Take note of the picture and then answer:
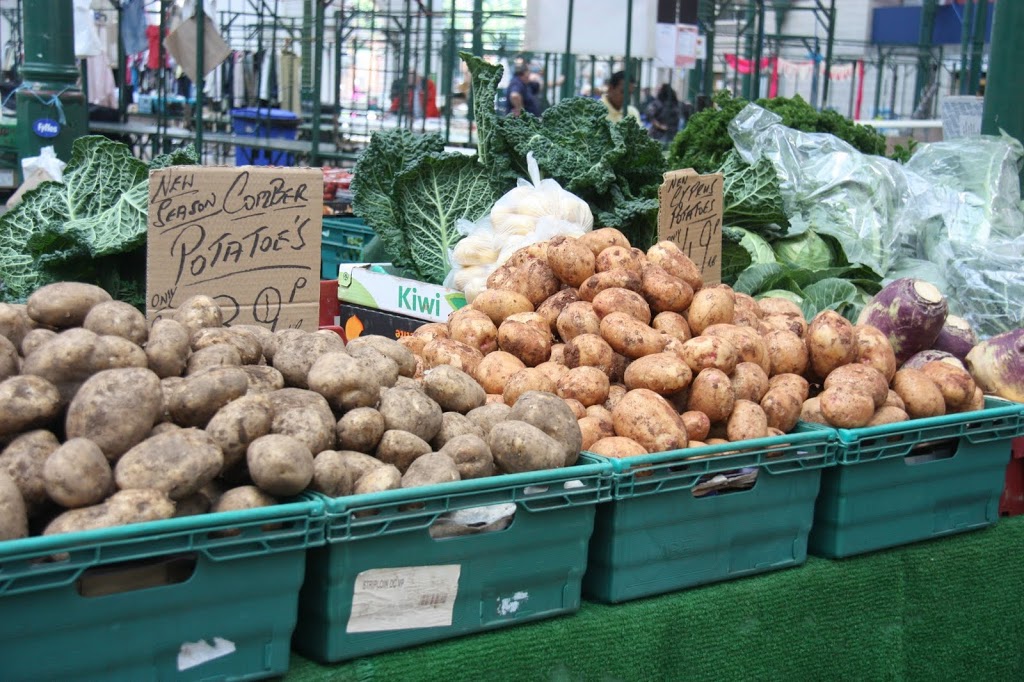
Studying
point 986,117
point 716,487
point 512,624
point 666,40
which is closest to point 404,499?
point 512,624

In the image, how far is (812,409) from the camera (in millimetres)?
2645

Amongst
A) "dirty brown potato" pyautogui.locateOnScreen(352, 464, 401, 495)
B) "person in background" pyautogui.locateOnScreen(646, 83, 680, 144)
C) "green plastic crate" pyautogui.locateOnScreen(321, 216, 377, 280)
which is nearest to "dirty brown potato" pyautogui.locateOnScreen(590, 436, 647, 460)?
"dirty brown potato" pyautogui.locateOnScreen(352, 464, 401, 495)

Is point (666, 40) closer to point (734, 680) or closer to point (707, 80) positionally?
point (707, 80)

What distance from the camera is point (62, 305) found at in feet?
6.93

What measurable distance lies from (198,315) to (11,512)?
78 cm

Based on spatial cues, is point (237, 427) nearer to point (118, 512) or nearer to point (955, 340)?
point (118, 512)

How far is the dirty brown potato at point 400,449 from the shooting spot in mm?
2010

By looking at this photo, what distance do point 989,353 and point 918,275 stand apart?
4.65ft

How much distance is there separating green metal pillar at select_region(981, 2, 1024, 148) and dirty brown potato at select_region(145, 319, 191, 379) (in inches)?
193

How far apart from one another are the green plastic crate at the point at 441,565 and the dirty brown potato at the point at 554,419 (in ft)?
0.24

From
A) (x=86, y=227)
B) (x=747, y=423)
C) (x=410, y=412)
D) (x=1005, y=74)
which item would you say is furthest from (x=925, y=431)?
(x=1005, y=74)

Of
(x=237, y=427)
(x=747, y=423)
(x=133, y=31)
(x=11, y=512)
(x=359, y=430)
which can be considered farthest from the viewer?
(x=133, y=31)

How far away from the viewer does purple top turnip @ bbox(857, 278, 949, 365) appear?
10.5 feet

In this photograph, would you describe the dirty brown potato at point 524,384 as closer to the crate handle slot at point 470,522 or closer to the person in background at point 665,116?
the crate handle slot at point 470,522
